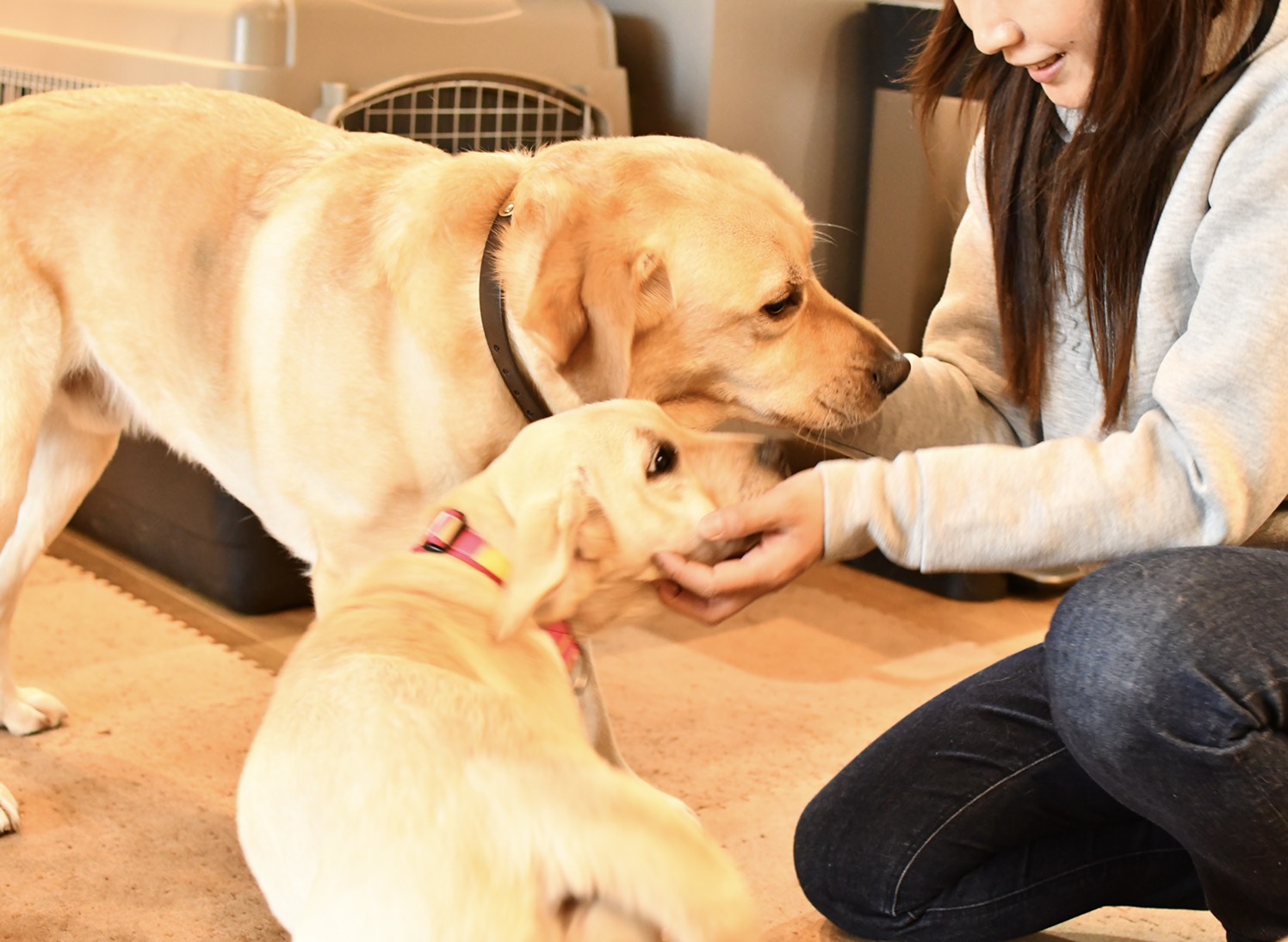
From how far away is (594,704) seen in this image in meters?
1.62

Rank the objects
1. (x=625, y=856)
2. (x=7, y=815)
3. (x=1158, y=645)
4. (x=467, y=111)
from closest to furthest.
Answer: (x=625, y=856) < (x=1158, y=645) < (x=7, y=815) < (x=467, y=111)

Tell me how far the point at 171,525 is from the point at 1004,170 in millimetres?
1765

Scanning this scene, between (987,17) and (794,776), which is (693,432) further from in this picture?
(794,776)

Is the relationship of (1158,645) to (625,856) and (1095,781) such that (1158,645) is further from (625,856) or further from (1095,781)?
(625,856)

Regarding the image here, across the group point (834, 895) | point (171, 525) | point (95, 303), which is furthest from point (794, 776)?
point (171, 525)

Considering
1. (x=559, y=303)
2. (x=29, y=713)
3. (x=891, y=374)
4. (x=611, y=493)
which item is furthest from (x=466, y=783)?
(x=29, y=713)

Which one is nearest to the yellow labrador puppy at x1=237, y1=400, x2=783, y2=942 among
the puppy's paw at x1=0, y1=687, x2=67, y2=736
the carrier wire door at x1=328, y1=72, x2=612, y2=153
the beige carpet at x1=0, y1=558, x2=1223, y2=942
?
the beige carpet at x1=0, y1=558, x2=1223, y2=942

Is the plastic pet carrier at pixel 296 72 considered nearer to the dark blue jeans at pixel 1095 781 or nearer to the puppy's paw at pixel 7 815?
the puppy's paw at pixel 7 815

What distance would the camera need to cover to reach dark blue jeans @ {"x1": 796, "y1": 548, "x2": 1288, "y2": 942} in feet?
3.89

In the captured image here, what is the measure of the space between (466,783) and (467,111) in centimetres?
161

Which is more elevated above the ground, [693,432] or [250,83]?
[250,83]

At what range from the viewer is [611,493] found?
4.50 feet

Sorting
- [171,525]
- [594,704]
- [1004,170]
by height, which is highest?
[1004,170]

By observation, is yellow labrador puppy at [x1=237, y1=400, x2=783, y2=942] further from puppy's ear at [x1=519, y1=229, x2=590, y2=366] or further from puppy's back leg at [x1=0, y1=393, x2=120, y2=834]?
puppy's back leg at [x1=0, y1=393, x2=120, y2=834]
